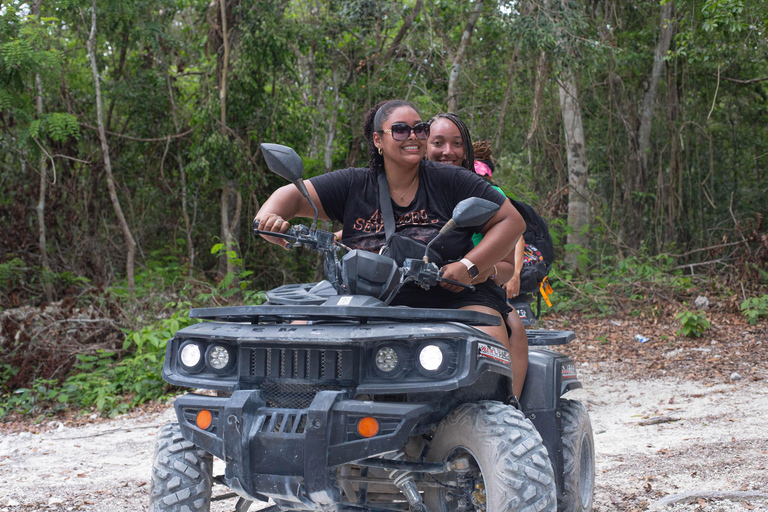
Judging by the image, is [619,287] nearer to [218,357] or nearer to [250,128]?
[250,128]

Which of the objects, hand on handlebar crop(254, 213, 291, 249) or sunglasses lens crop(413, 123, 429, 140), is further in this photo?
sunglasses lens crop(413, 123, 429, 140)

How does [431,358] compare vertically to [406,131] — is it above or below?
below

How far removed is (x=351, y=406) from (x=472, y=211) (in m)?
0.81

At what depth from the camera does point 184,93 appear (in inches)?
500

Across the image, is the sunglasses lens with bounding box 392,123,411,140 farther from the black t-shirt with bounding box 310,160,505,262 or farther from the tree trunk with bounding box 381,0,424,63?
the tree trunk with bounding box 381,0,424,63

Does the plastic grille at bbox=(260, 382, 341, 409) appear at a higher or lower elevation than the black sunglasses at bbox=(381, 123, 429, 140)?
lower

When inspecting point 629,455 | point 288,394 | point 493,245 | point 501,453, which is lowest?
point 629,455

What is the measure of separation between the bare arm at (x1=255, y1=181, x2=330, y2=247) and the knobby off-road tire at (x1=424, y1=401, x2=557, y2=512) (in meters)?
0.97

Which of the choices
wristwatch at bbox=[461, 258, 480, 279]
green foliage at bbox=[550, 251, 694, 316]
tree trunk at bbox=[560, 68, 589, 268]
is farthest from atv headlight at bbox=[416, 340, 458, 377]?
tree trunk at bbox=[560, 68, 589, 268]

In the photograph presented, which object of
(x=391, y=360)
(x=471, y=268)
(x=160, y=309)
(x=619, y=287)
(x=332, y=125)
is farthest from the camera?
(x=332, y=125)

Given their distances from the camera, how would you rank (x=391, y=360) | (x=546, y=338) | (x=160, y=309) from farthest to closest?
(x=160, y=309)
(x=546, y=338)
(x=391, y=360)

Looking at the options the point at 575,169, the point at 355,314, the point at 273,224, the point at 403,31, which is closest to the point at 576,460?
the point at 355,314

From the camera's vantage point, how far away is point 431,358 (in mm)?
2391

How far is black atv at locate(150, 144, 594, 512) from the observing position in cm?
233
